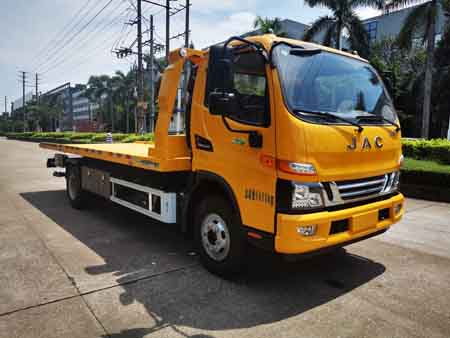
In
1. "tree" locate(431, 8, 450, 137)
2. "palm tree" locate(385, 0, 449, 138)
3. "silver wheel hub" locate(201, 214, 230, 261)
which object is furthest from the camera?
"tree" locate(431, 8, 450, 137)

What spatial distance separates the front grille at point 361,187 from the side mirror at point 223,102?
1144mm

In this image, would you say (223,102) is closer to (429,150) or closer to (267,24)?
(429,150)

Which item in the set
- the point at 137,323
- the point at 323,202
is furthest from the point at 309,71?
the point at 137,323

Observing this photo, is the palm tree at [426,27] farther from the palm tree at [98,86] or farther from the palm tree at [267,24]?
the palm tree at [98,86]

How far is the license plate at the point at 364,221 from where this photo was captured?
3232 millimetres

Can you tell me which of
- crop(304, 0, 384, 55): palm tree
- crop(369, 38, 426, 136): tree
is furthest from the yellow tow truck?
crop(369, 38, 426, 136): tree

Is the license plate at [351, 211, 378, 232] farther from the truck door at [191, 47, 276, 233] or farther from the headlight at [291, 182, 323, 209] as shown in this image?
the truck door at [191, 47, 276, 233]

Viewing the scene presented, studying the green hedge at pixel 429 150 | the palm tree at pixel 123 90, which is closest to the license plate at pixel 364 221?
the green hedge at pixel 429 150

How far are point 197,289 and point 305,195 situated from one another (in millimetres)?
1392

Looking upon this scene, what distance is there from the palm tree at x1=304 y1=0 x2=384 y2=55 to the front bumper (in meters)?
23.5

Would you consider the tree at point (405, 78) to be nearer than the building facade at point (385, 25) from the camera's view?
Yes

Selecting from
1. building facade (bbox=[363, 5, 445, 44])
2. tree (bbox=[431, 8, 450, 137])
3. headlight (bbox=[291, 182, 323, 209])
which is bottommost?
headlight (bbox=[291, 182, 323, 209])

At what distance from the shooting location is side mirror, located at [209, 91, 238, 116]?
3.11 meters

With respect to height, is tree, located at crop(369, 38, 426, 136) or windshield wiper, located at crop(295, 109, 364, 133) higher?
tree, located at crop(369, 38, 426, 136)
